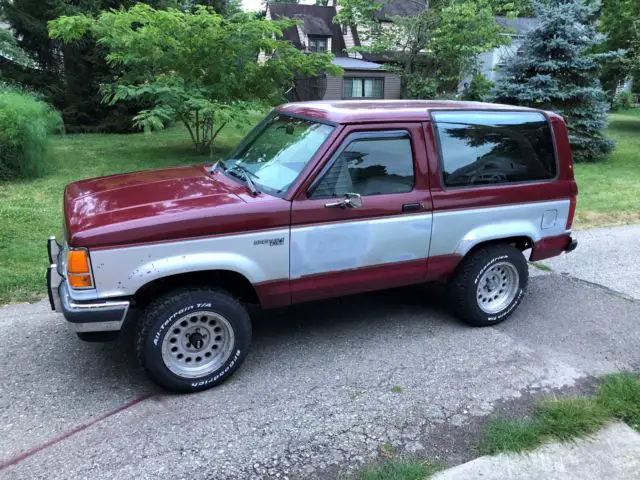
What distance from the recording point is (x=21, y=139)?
9.61 metres

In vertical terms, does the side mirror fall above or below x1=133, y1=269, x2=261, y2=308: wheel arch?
above

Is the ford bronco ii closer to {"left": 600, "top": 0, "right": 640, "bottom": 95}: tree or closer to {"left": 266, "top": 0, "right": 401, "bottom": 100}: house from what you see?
{"left": 600, "top": 0, "right": 640, "bottom": 95}: tree

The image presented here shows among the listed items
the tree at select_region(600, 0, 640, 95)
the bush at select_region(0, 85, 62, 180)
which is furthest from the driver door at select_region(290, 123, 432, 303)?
the tree at select_region(600, 0, 640, 95)

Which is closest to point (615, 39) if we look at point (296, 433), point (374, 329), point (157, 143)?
point (157, 143)

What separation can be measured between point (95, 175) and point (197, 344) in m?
8.03

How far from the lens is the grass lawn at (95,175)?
5746 millimetres

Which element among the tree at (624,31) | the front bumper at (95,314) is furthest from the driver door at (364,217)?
the tree at (624,31)

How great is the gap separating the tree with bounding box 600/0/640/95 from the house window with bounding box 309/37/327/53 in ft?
52.9

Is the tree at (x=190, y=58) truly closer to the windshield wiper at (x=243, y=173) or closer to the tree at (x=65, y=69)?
the tree at (x=65, y=69)

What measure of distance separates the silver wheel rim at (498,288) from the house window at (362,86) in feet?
91.6

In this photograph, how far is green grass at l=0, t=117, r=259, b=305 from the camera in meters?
5.47

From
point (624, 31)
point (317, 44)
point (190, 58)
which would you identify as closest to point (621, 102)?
→ point (624, 31)

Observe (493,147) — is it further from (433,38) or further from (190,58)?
(433,38)

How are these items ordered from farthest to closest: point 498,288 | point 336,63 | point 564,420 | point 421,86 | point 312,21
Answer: point 312,21
point 336,63
point 421,86
point 498,288
point 564,420
